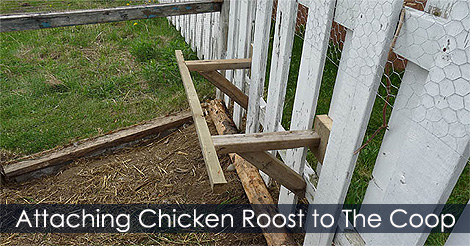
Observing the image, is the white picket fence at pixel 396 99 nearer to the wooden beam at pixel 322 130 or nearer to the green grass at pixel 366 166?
the wooden beam at pixel 322 130

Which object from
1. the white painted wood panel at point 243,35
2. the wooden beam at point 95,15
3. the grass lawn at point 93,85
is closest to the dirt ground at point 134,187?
the grass lawn at point 93,85

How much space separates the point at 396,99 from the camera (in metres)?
1.11

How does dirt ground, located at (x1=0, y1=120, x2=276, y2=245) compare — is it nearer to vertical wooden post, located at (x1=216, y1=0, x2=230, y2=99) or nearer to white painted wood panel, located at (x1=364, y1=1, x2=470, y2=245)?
vertical wooden post, located at (x1=216, y1=0, x2=230, y2=99)

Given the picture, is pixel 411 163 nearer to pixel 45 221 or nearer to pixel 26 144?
pixel 45 221

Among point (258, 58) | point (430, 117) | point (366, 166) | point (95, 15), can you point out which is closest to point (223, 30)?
point (258, 58)

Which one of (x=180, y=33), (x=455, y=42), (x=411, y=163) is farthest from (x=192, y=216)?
(x=180, y=33)

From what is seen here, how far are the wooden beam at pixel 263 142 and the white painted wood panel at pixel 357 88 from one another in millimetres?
111

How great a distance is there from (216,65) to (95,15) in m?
0.92

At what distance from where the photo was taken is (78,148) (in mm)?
2619

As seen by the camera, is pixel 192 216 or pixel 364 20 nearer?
pixel 364 20

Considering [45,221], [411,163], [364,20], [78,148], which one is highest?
[364,20]

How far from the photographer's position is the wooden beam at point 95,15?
2205 millimetres

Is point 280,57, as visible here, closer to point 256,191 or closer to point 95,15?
point 256,191

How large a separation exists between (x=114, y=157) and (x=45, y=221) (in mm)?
640
